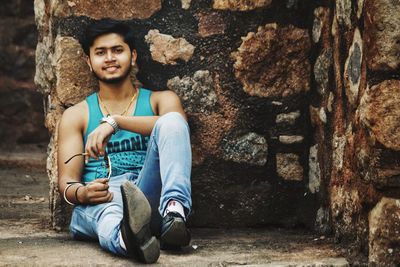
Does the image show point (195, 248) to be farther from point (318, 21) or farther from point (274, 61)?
point (318, 21)

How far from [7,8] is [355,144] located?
4.12m

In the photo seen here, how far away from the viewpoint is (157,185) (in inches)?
138

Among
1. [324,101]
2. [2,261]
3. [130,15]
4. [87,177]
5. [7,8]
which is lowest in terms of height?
[2,261]

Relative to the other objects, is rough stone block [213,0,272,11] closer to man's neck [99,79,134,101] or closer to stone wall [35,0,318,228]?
stone wall [35,0,318,228]

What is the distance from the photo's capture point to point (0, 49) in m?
6.61

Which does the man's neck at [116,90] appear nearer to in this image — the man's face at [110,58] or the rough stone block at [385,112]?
the man's face at [110,58]

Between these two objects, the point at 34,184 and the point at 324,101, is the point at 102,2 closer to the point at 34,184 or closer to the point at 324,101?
the point at 324,101

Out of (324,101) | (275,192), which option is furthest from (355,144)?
(275,192)

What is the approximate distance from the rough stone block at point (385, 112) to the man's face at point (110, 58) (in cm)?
120

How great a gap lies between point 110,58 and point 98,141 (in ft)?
1.62

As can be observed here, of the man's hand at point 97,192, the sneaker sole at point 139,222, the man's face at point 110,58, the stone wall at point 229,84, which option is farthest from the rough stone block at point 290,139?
the sneaker sole at point 139,222

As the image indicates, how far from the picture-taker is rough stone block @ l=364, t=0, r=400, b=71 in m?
2.92

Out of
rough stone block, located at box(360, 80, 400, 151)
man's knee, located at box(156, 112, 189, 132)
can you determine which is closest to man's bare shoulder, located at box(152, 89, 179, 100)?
man's knee, located at box(156, 112, 189, 132)

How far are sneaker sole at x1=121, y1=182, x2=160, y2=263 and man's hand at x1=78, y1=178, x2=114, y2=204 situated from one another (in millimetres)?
448
